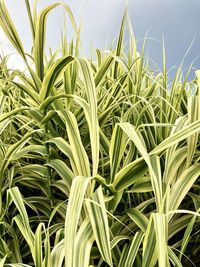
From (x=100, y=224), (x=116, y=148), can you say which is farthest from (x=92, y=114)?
(x=100, y=224)

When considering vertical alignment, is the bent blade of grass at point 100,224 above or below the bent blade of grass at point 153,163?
below

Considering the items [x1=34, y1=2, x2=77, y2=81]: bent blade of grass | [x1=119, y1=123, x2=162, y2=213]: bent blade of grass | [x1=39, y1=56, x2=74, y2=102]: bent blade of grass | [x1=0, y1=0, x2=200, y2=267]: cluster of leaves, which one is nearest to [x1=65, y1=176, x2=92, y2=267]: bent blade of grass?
[x1=0, y1=0, x2=200, y2=267]: cluster of leaves

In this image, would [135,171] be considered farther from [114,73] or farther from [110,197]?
[114,73]

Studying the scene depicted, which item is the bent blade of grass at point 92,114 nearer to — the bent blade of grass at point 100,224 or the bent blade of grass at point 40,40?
the bent blade of grass at point 100,224

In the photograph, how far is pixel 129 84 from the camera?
1117 millimetres

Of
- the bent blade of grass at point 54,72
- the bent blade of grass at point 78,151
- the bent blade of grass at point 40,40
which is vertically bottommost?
the bent blade of grass at point 78,151

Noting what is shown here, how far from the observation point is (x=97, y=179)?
2.60ft

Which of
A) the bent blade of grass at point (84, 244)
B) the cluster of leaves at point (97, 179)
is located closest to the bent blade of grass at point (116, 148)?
the cluster of leaves at point (97, 179)

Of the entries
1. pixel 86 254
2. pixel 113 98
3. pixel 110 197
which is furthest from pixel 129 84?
pixel 86 254

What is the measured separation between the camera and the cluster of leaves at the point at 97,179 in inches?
30.2

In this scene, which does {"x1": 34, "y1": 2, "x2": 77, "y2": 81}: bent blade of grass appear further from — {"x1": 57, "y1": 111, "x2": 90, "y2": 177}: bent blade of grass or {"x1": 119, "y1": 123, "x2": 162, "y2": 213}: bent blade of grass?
{"x1": 119, "y1": 123, "x2": 162, "y2": 213}: bent blade of grass

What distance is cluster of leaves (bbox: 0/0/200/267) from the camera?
768 mm

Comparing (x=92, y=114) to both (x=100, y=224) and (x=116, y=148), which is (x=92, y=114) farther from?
(x=100, y=224)

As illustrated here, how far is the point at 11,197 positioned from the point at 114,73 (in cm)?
Result: 53
